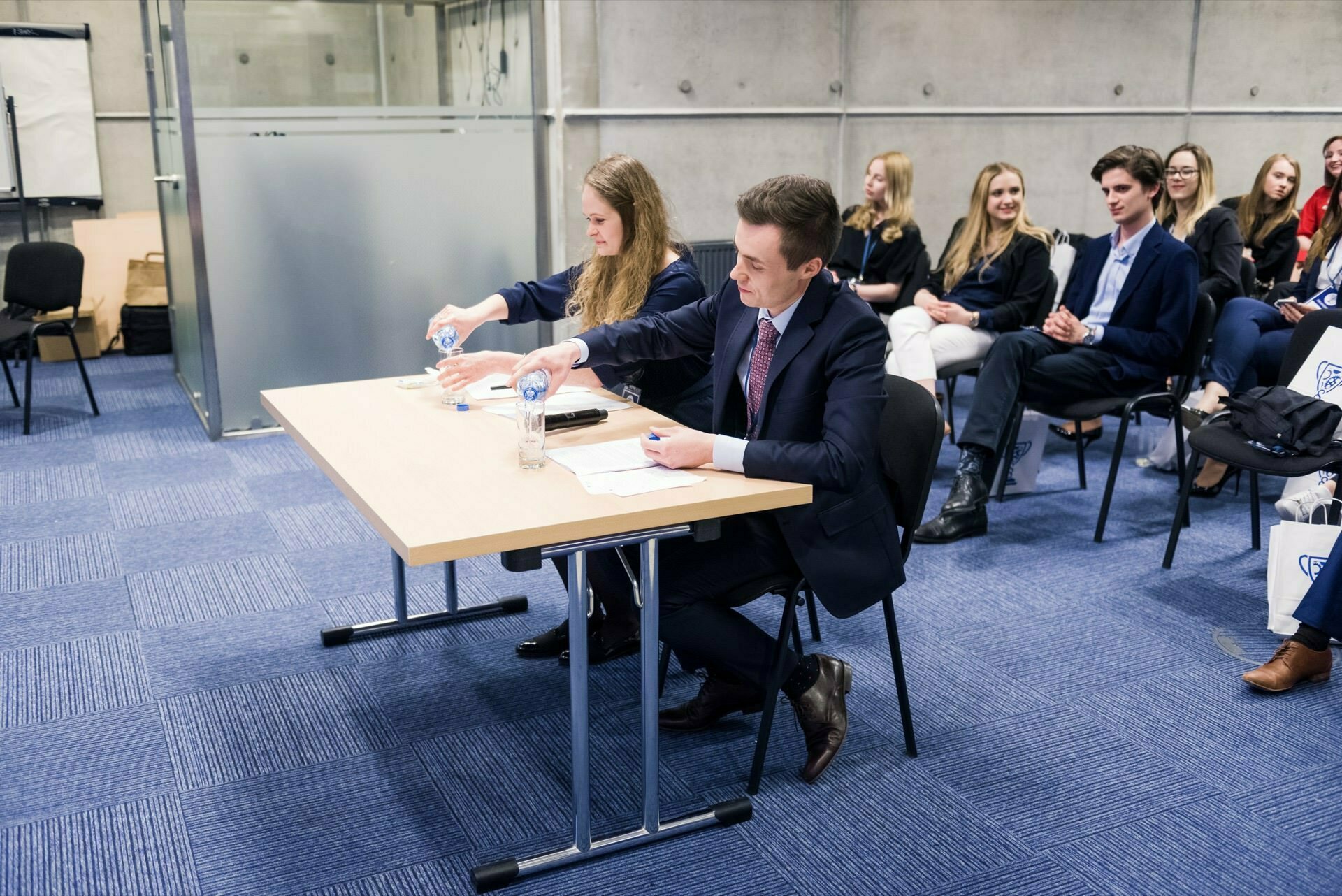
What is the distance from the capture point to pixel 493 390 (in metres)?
2.88

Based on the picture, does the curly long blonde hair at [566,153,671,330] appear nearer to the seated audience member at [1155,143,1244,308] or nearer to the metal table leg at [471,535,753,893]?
the metal table leg at [471,535,753,893]

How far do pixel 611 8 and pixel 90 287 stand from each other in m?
3.71

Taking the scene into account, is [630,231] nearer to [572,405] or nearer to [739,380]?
[572,405]

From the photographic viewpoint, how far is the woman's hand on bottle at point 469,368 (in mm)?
2564

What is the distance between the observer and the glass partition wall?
4898mm

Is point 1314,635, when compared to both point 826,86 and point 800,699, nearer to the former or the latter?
point 800,699

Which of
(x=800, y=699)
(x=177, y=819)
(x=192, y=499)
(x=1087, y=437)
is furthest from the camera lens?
(x=1087, y=437)

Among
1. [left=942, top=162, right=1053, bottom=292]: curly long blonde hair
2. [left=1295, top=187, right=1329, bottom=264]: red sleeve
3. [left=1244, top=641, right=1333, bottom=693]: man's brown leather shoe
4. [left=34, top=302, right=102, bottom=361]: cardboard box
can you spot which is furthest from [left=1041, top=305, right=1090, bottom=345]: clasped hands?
[left=34, top=302, right=102, bottom=361]: cardboard box

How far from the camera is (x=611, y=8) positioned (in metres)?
5.40

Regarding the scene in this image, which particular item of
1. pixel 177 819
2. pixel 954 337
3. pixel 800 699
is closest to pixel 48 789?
pixel 177 819

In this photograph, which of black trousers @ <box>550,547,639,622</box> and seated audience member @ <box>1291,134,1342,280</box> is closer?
black trousers @ <box>550,547,639,622</box>

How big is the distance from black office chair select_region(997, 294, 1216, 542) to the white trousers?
0.50m

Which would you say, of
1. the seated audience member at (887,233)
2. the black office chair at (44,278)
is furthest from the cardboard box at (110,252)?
the seated audience member at (887,233)

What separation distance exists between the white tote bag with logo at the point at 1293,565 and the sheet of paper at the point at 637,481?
1.78 m
